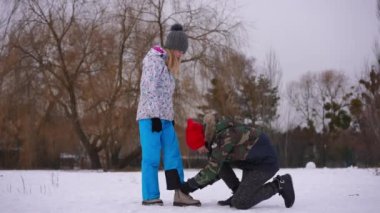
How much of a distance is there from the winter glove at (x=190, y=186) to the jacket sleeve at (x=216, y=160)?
0.14 ft

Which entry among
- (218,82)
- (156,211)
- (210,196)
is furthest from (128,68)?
(156,211)

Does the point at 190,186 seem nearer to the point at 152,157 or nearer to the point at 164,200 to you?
the point at 152,157

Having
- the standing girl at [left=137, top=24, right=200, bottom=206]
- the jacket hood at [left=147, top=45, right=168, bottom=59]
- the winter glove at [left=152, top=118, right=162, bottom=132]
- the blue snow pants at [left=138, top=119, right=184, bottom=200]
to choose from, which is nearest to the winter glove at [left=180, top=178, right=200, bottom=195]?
the standing girl at [left=137, top=24, right=200, bottom=206]

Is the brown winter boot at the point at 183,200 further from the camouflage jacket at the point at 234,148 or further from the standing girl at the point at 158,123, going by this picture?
the camouflage jacket at the point at 234,148

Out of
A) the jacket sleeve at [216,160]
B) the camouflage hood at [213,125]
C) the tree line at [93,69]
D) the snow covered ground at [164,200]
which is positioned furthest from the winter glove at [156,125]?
the tree line at [93,69]

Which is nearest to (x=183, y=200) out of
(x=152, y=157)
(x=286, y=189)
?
(x=152, y=157)

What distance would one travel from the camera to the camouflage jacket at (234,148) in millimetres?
4039

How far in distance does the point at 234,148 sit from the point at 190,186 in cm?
56

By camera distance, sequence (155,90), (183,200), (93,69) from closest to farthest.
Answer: (183,200) < (155,90) < (93,69)

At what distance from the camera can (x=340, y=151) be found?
2733cm

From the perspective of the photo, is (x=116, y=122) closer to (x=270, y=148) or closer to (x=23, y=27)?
(x=23, y=27)

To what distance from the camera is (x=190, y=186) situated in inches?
167

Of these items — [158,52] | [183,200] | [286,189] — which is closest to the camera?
[286,189]

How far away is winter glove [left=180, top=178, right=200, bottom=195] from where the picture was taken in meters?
4.21
